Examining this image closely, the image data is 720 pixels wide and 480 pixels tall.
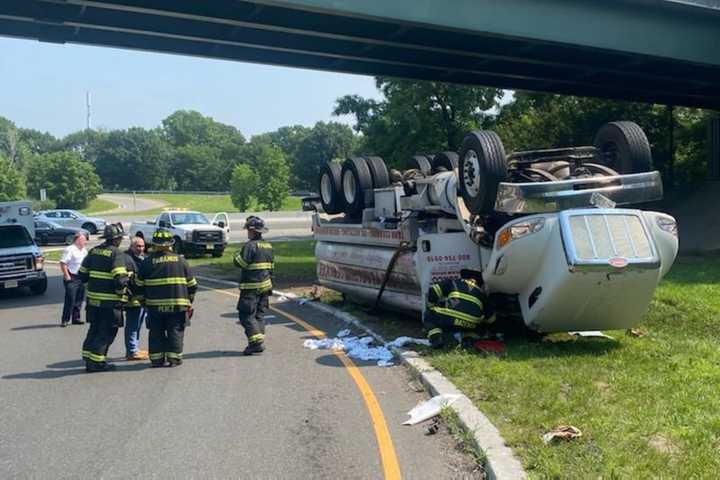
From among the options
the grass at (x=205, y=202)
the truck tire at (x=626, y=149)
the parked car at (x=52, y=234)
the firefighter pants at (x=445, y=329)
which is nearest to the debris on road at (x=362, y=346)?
the firefighter pants at (x=445, y=329)

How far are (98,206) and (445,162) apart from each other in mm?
78723

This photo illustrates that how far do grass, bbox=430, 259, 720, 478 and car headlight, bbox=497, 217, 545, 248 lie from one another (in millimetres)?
1322

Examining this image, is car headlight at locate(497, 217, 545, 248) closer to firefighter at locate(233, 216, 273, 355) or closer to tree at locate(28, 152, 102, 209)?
firefighter at locate(233, 216, 273, 355)

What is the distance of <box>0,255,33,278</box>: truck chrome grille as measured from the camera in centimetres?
1673

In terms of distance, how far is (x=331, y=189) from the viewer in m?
13.8

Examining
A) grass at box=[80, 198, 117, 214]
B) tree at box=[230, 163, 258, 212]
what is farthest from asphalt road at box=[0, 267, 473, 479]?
grass at box=[80, 198, 117, 214]

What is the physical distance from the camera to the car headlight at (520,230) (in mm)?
8430

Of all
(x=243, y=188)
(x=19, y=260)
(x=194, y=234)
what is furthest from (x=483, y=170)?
(x=243, y=188)

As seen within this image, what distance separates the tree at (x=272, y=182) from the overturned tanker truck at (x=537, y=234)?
6325 centimetres

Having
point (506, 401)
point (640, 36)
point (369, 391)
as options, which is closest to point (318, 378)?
point (369, 391)

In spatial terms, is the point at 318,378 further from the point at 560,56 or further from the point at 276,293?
the point at 560,56

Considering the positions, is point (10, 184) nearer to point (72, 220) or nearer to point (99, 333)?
point (72, 220)

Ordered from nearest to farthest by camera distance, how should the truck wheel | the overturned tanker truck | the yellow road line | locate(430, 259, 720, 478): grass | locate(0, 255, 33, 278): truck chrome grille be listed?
locate(430, 259, 720, 478): grass < the yellow road line < the overturned tanker truck < locate(0, 255, 33, 278): truck chrome grille < the truck wheel

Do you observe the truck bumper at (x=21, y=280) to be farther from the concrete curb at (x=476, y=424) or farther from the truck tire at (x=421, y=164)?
the concrete curb at (x=476, y=424)
